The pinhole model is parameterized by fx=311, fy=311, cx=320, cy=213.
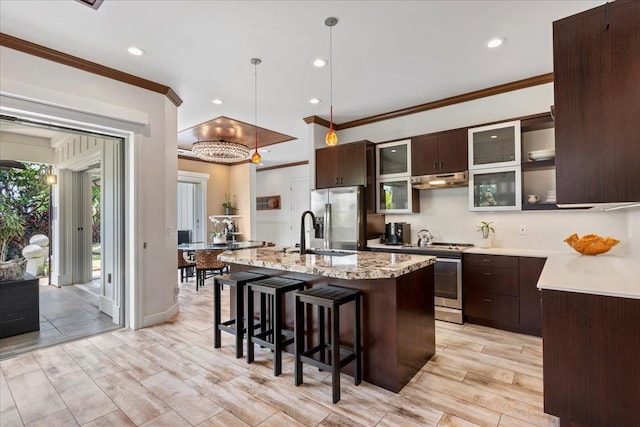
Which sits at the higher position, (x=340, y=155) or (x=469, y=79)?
(x=469, y=79)

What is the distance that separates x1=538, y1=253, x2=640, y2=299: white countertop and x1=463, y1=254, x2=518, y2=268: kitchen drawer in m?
0.97

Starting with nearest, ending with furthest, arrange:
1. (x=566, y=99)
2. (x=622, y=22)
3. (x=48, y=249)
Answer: (x=622, y=22)
(x=566, y=99)
(x=48, y=249)

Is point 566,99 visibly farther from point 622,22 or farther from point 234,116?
point 234,116

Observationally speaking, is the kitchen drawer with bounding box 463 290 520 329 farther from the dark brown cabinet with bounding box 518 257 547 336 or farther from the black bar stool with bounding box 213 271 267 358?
the black bar stool with bounding box 213 271 267 358

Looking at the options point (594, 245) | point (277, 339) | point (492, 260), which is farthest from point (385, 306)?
point (594, 245)

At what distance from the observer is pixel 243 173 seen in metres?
8.49

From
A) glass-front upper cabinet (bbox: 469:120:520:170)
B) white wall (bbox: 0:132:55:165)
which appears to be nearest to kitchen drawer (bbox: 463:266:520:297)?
glass-front upper cabinet (bbox: 469:120:520:170)

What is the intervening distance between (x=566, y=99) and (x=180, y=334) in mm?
3873

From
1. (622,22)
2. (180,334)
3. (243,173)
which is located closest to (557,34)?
(622,22)

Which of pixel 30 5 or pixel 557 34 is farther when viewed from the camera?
pixel 30 5

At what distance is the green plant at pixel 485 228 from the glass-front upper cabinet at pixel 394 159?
3.68 ft

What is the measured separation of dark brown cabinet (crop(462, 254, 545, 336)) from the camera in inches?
128

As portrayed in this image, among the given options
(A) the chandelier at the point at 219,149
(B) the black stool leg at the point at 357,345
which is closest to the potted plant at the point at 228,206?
(A) the chandelier at the point at 219,149

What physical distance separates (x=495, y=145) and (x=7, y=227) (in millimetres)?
5406
